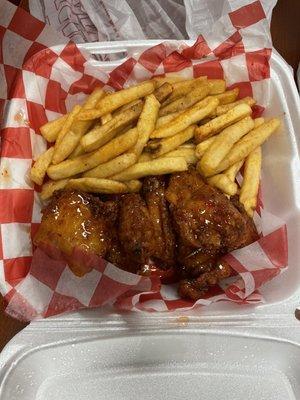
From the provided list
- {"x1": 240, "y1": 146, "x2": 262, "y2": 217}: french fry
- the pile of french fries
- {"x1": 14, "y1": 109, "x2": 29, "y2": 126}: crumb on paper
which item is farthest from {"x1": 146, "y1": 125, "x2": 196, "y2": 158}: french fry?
{"x1": 14, "y1": 109, "x2": 29, "y2": 126}: crumb on paper

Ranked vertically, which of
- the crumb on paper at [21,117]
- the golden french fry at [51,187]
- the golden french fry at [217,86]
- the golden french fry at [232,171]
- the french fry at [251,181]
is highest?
the crumb on paper at [21,117]

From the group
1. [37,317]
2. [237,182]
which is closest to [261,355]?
[237,182]

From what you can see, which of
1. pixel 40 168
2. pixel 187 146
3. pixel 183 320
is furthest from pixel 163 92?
pixel 183 320

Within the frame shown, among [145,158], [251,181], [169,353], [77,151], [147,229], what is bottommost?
[169,353]

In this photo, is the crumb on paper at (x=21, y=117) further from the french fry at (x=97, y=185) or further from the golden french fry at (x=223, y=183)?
the golden french fry at (x=223, y=183)

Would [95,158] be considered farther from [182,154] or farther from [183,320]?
Result: [183,320]

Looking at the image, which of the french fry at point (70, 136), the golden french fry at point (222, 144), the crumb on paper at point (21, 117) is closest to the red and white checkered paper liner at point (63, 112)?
the crumb on paper at point (21, 117)
